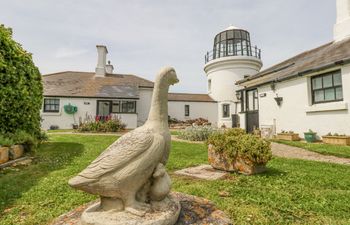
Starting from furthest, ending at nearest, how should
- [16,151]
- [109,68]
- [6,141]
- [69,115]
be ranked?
[109,68] → [69,115] → [16,151] → [6,141]

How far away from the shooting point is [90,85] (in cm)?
2394

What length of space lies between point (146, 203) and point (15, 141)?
602 centimetres

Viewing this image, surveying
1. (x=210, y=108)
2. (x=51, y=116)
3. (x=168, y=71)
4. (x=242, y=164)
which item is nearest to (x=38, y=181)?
(x=168, y=71)

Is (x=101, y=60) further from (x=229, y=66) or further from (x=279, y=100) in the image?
(x=279, y=100)

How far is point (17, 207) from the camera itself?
3.17m

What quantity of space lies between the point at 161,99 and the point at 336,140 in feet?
34.8

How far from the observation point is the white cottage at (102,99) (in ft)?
71.6

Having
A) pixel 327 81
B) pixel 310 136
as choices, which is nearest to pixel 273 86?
pixel 327 81

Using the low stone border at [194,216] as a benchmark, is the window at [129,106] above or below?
above

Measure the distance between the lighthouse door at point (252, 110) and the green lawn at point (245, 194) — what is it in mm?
10205

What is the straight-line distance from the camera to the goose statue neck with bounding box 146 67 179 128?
7.91 ft

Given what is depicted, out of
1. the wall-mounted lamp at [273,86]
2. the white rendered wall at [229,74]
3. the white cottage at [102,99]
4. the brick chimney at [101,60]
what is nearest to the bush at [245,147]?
the wall-mounted lamp at [273,86]

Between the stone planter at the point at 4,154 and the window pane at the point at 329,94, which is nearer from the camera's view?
the stone planter at the point at 4,154

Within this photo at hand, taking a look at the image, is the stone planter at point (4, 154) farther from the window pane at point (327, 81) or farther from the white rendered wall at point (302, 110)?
the window pane at point (327, 81)
